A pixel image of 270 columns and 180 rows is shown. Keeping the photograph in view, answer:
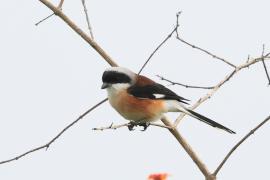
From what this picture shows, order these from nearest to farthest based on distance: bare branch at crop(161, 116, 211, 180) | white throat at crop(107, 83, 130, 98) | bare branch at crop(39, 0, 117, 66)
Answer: bare branch at crop(161, 116, 211, 180) < bare branch at crop(39, 0, 117, 66) < white throat at crop(107, 83, 130, 98)

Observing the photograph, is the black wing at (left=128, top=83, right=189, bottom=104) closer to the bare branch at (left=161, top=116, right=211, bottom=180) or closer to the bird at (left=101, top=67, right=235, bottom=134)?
the bird at (left=101, top=67, right=235, bottom=134)

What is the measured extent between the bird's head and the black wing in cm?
9

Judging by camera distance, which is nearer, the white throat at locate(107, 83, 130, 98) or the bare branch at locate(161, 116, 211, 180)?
the bare branch at locate(161, 116, 211, 180)

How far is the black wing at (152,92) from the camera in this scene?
4932mm

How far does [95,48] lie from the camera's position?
14.0ft

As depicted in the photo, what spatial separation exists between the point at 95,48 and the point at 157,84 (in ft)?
3.30

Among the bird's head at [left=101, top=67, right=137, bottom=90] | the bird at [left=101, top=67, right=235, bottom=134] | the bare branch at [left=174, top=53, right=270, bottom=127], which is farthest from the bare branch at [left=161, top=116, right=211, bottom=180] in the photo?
the bird's head at [left=101, top=67, right=137, bottom=90]

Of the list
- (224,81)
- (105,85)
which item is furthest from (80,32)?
(224,81)

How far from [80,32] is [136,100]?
3.21 feet

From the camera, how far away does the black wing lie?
493 centimetres

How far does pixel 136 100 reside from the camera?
4879 mm

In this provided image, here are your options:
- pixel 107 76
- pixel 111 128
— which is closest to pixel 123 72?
pixel 107 76

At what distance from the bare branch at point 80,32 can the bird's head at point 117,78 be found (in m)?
0.39

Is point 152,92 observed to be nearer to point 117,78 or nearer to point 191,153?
point 117,78
